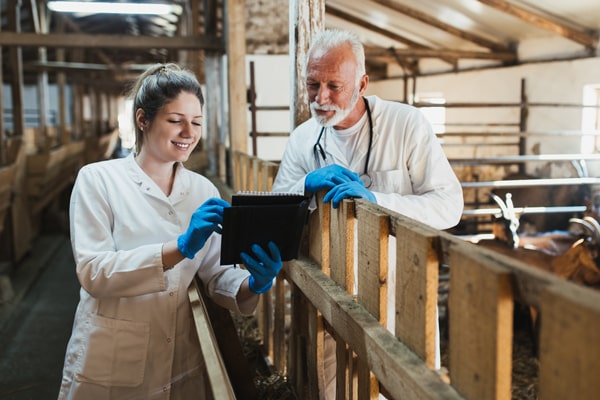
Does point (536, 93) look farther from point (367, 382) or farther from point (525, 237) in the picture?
point (367, 382)

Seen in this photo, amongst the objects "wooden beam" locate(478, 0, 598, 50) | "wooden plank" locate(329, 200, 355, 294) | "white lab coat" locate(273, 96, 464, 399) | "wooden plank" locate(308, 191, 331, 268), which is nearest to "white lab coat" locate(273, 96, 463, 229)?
"white lab coat" locate(273, 96, 464, 399)

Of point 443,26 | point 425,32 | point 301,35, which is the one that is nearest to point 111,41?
point 301,35

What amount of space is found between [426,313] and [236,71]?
4570mm

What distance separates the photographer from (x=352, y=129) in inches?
96.7

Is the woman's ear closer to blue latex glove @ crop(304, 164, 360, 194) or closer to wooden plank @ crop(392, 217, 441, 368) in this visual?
blue latex glove @ crop(304, 164, 360, 194)

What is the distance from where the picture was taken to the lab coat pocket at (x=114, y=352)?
1911mm

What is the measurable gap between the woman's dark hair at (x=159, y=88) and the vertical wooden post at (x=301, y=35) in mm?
1138

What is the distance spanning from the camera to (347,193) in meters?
1.93

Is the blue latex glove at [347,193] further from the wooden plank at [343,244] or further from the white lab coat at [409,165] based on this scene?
the white lab coat at [409,165]

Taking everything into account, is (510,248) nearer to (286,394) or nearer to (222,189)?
(222,189)

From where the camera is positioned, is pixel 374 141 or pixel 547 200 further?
pixel 547 200

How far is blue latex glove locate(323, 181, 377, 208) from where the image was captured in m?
1.94

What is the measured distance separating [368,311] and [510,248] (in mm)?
3916

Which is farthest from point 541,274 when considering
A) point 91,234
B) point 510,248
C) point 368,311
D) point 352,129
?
point 510,248
